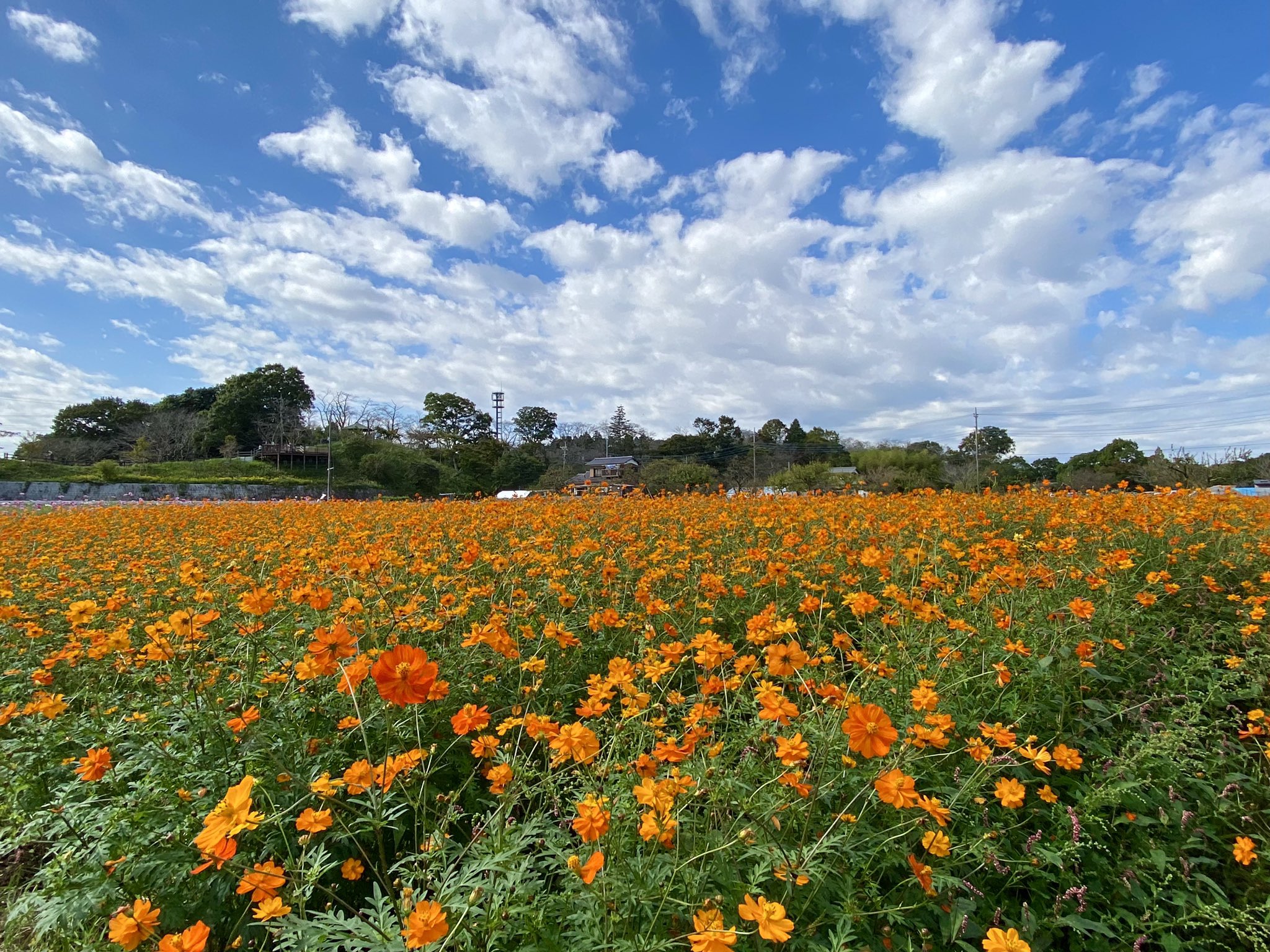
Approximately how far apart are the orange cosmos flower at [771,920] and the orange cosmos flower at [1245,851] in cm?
150

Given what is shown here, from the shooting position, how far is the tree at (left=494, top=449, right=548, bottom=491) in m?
33.1

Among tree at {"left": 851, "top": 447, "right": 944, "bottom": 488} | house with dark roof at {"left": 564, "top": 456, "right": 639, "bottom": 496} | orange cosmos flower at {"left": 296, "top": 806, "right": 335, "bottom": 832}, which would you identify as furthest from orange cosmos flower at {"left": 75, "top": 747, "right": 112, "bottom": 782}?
tree at {"left": 851, "top": 447, "right": 944, "bottom": 488}

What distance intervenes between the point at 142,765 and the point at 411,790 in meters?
0.71

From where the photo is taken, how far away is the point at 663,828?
1030 millimetres

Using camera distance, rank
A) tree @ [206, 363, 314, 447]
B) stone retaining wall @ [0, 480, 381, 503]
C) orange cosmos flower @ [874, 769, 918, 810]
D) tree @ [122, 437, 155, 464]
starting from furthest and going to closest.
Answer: tree @ [206, 363, 314, 447]
tree @ [122, 437, 155, 464]
stone retaining wall @ [0, 480, 381, 503]
orange cosmos flower @ [874, 769, 918, 810]

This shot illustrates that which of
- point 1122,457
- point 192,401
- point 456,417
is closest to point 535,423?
point 456,417

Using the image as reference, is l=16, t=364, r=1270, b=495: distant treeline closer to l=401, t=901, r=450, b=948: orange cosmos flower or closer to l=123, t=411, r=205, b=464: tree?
l=123, t=411, r=205, b=464: tree

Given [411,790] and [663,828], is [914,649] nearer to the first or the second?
[663,828]

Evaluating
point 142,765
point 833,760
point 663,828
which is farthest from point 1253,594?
point 142,765

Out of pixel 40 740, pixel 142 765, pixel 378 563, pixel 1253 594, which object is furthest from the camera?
pixel 1253 594

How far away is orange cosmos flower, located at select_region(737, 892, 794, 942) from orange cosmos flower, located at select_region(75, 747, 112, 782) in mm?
1393

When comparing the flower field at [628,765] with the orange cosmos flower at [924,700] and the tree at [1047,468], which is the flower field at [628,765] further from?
the tree at [1047,468]

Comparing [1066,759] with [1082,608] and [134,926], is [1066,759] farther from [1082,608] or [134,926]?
[134,926]

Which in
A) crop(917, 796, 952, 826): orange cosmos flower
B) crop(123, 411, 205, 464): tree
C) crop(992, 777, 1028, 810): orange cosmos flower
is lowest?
crop(992, 777, 1028, 810): orange cosmos flower
